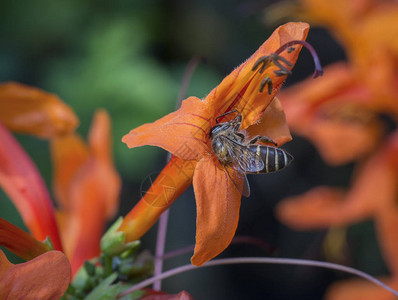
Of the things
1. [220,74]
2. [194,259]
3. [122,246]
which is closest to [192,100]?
[194,259]

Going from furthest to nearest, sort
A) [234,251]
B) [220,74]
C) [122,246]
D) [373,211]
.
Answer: [220,74] < [234,251] < [373,211] < [122,246]

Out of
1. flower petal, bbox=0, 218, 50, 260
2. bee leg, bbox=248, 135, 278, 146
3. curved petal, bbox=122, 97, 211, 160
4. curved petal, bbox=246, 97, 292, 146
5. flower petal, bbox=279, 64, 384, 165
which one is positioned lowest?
flower petal, bbox=279, 64, 384, 165

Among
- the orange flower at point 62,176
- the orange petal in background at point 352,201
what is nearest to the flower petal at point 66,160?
the orange flower at point 62,176

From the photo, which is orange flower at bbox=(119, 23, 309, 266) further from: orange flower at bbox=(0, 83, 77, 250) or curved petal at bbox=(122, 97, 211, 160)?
orange flower at bbox=(0, 83, 77, 250)

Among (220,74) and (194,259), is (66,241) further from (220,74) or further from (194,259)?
(220,74)

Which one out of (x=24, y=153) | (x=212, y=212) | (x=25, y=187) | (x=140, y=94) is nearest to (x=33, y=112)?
(x=24, y=153)

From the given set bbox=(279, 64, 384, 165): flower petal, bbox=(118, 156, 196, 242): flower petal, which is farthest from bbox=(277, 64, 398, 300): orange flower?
bbox=(118, 156, 196, 242): flower petal
